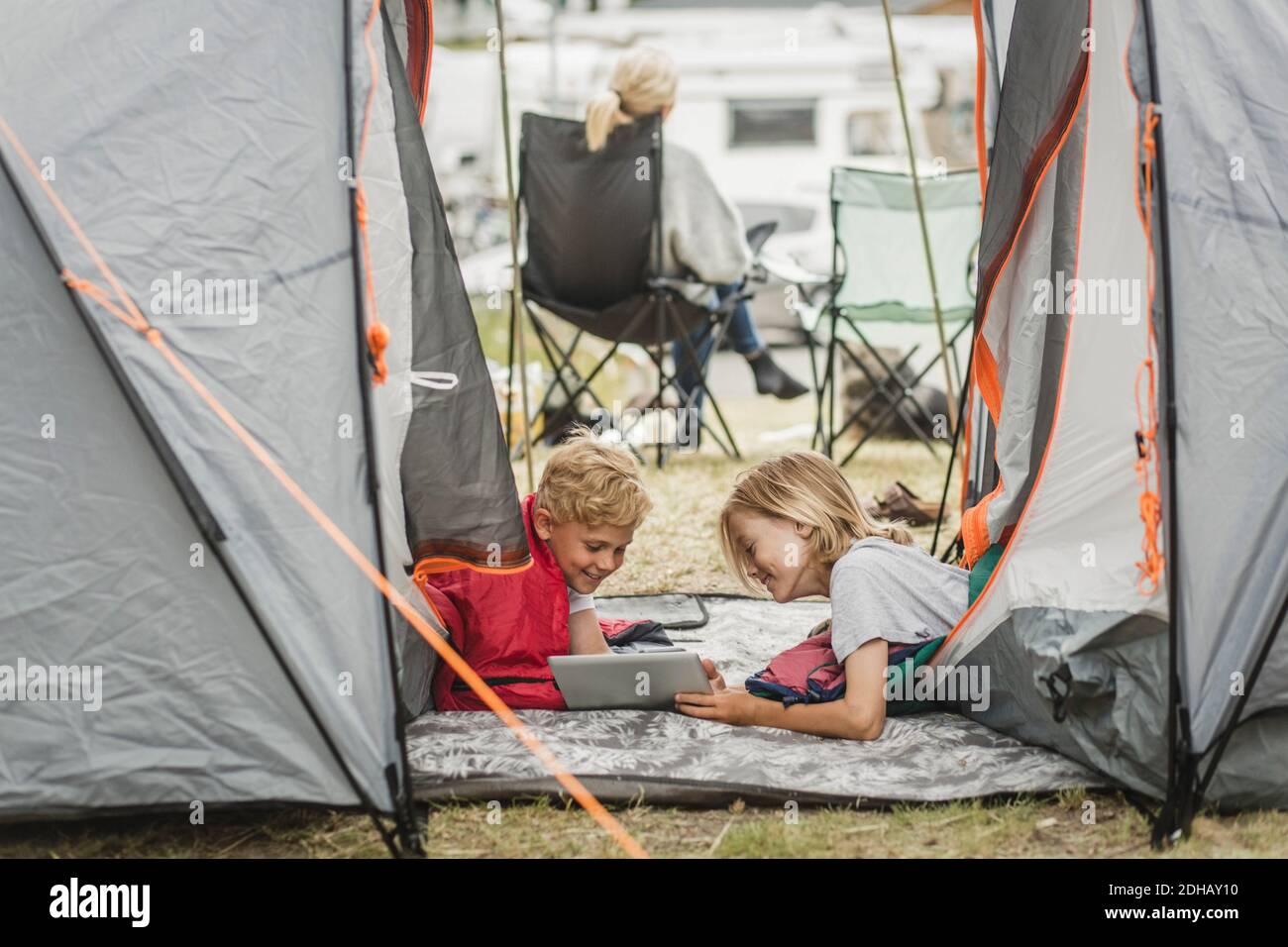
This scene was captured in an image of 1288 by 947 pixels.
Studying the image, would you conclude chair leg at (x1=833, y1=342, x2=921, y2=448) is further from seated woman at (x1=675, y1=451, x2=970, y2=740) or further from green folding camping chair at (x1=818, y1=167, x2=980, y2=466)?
seated woman at (x1=675, y1=451, x2=970, y2=740)

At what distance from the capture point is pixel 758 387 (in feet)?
19.0

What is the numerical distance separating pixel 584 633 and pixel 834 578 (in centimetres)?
51

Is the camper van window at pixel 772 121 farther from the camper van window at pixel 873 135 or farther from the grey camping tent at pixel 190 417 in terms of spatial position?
the grey camping tent at pixel 190 417

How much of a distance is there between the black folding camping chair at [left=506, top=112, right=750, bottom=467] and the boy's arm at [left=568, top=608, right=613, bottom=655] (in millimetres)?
2276

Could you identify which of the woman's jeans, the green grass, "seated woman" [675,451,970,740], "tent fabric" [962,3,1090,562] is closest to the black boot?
the woman's jeans

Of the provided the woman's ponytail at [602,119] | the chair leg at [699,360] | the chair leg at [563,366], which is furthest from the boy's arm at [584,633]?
the woman's ponytail at [602,119]

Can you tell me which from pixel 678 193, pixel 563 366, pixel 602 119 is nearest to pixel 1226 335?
pixel 602 119

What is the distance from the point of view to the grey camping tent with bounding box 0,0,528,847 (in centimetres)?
205

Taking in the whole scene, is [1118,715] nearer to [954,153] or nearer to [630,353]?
[630,353]

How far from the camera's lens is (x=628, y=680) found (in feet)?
8.46

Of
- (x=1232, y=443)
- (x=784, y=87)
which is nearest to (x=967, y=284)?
(x=1232, y=443)

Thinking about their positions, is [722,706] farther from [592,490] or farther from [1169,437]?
[1169,437]

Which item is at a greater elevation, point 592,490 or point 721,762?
point 592,490
